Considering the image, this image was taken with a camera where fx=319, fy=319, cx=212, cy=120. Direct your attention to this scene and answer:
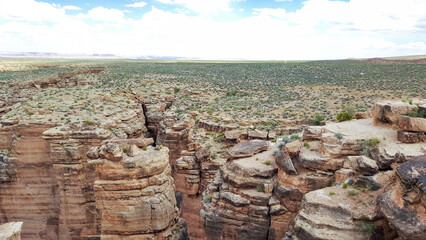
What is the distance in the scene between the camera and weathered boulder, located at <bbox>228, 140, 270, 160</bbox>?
18453 mm

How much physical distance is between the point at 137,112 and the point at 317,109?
1979 centimetres

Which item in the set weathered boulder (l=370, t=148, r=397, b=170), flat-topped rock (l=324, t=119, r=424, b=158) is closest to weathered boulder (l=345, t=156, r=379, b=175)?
weathered boulder (l=370, t=148, r=397, b=170)

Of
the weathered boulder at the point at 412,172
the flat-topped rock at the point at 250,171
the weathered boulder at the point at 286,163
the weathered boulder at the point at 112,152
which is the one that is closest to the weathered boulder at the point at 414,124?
the weathered boulder at the point at 412,172

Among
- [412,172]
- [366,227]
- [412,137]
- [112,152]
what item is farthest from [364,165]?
[112,152]

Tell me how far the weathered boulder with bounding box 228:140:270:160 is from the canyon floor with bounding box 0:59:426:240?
9cm

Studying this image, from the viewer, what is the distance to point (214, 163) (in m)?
24.4

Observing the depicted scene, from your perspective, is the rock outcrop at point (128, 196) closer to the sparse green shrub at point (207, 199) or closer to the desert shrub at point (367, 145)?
the sparse green shrub at point (207, 199)

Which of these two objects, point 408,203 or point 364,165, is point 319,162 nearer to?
point 364,165

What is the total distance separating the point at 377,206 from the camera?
12102mm

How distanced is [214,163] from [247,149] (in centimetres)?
621

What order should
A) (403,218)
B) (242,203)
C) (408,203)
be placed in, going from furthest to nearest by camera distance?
(242,203) → (408,203) → (403,218)

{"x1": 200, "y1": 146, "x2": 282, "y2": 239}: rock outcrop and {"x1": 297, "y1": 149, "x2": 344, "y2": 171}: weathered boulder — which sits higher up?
{"x1": 297, "y1": 149, "x2": 344, "y2": 171}: weathered boulder

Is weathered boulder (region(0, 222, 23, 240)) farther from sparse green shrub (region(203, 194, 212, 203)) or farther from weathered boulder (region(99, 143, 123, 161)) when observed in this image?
sparse green shrub (region(203, 194, 212, 203))

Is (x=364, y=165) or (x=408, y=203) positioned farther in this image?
(x=364, y=165)
